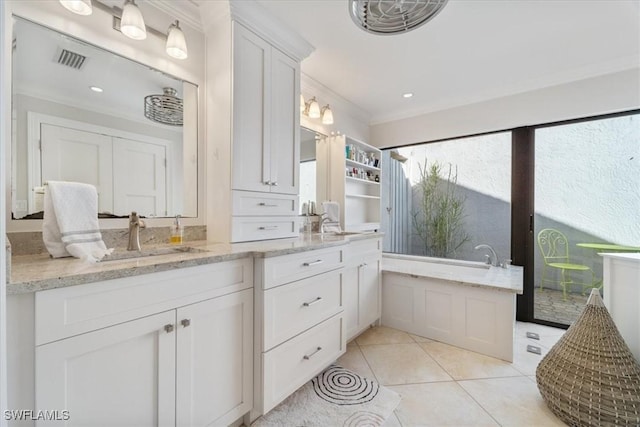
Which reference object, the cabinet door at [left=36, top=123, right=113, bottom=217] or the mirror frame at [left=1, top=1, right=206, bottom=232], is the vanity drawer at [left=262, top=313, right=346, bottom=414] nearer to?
the mirror frame at [left=1, top=1, right=206, bottom=232]

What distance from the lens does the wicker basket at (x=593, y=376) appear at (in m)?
1.31

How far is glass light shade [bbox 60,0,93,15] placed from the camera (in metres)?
1.23

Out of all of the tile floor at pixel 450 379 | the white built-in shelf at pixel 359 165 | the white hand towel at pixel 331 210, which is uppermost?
the white built-in shelf at pixel 359 165

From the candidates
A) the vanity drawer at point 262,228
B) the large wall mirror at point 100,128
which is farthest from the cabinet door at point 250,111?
the large wall mirror at point 100,128

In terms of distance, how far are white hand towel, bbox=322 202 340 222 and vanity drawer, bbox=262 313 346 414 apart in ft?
3.44

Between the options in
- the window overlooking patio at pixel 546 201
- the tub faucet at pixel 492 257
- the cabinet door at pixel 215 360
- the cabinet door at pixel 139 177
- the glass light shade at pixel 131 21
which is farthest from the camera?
the tub faucet at pixel 492 257

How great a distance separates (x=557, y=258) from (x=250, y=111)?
10.3ft

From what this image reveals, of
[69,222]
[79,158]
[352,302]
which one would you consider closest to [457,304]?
[352,302]

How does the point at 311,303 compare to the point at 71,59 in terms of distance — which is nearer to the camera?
the point at 71,59

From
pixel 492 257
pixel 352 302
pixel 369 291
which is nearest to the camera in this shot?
pixel 352 302

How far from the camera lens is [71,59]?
4.38ft

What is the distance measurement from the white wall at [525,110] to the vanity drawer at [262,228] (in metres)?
2.02

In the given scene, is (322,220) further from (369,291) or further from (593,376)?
(593,376)

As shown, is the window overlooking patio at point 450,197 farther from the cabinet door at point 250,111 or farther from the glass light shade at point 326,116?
the cabinet door at point 250,111
